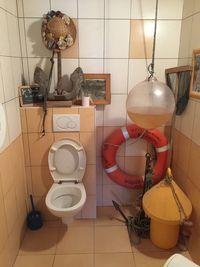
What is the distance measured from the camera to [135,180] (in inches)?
82.4

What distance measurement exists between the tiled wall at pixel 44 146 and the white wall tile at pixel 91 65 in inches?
13.9

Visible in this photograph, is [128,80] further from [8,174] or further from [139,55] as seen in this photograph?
[8,174]

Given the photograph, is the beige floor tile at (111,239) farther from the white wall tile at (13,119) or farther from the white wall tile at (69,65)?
the white wall tile at (69,65)

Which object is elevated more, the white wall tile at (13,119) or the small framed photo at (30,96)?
the small framed photo at (30,96)

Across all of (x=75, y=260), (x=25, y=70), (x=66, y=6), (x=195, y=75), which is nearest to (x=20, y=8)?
(x=66, y=6)

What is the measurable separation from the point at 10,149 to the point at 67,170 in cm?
53

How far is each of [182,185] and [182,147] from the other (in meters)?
0.31

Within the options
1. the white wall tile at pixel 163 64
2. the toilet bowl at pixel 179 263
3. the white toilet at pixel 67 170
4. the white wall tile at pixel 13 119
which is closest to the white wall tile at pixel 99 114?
the white toilet at pixel 67 170

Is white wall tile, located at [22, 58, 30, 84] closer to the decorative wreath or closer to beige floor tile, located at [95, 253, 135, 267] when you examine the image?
the decorative wreath

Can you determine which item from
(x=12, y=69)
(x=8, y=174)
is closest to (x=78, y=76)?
(x=12, y=69)

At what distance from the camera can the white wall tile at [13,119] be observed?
160cm

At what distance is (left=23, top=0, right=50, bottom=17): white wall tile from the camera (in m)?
1.77

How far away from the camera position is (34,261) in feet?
5.51

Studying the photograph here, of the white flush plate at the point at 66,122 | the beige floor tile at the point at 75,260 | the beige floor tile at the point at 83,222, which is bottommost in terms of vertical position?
the beige floor tile at the point at 75,260
